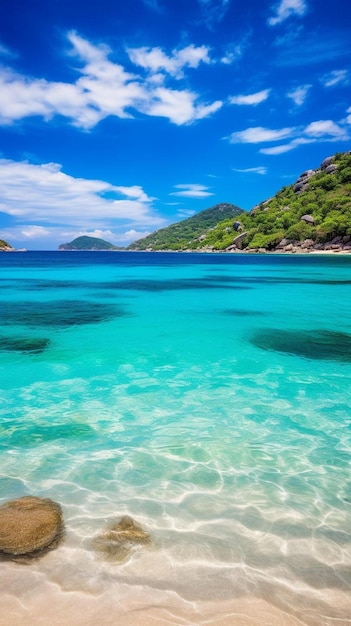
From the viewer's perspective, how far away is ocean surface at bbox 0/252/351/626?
12.4ft

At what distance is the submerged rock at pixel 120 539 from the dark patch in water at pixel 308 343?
981cm

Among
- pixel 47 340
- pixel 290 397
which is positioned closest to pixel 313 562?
pixel 290 397

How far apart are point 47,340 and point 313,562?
13.5 meters

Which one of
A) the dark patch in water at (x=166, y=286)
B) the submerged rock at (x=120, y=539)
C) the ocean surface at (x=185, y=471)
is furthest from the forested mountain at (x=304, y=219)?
the submerged rock at (x=120, y=539)

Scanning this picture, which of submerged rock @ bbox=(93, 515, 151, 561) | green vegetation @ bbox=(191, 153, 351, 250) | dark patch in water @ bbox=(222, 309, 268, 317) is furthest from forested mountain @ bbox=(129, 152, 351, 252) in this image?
submerged rock @ bbox=(93, 515, 151, 561)

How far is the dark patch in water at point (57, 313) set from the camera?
64.9 feet

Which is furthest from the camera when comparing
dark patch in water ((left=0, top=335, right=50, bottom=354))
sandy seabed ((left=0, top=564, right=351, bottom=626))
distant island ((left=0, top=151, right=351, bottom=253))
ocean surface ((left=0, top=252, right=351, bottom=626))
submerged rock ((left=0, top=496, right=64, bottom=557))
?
distant island ((left=0, top=151, right=351, bottom=253))

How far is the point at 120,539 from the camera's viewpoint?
4.58 m

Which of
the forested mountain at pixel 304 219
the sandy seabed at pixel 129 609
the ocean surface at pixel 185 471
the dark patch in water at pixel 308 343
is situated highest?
the forested mountain at pixel 304 219

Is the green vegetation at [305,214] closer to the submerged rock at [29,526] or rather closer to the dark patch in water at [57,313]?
the dark patch in water at [57,313]

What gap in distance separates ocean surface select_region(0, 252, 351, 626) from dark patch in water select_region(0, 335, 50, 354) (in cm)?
12

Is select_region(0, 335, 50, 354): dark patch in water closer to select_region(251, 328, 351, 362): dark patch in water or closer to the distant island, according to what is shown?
select_region(251, 328, 351, 362): dark patch in water

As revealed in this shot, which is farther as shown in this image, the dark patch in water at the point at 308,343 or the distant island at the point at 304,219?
the distant island at the point at 304,219

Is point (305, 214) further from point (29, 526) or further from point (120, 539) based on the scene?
point (29, 526)
